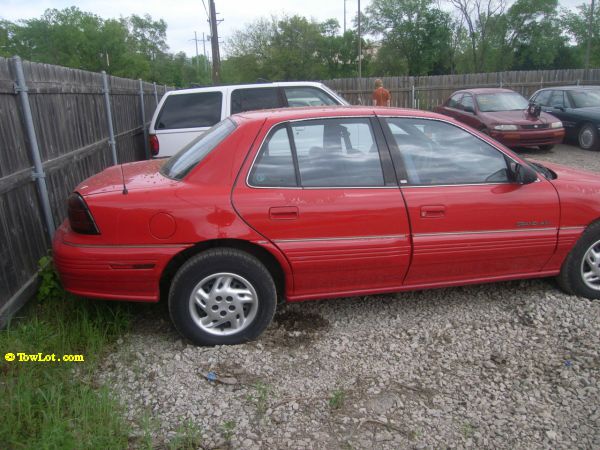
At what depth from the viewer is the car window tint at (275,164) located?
11.1 feet

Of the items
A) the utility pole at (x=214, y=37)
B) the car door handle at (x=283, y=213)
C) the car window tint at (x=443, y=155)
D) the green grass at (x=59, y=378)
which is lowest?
the green grass at (x=59, y=378)

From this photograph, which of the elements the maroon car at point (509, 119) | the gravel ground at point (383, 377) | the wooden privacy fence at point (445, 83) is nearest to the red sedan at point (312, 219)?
the gravel ground at point (383, 377)

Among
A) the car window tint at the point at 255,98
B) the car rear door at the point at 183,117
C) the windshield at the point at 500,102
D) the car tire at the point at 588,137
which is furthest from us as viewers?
the windshield at the point at 500,102

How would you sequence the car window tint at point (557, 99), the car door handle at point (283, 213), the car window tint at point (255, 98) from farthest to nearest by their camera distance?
the car window tint at point (557, 99), the car window tint at point (255, 98), the car door handle at point (283, 213)

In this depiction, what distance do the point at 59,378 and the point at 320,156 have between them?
7.26 ft

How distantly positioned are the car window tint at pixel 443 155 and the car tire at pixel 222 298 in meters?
1.35

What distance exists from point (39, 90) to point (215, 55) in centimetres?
2263

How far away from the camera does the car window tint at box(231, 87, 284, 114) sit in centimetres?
771

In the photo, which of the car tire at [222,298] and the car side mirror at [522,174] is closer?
the car tire at [222,298]

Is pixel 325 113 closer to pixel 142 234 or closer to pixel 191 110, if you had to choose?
pixel 142 234

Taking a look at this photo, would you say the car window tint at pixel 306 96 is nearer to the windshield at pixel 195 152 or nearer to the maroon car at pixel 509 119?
the windshield at pixel 195 152

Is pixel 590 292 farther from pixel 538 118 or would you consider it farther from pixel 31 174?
pixel 538 118

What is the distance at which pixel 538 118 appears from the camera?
460 inches

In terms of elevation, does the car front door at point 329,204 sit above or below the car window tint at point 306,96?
below
